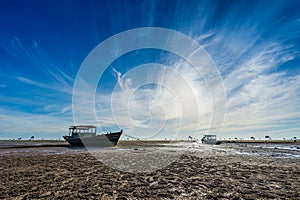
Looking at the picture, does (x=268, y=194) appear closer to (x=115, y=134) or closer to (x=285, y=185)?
(x=285, y=185)

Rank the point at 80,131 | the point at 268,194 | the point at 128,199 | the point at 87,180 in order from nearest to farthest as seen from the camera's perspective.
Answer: the point at 128,199 → the point at 268,194 → the point at 87,180 → the point at 80,131

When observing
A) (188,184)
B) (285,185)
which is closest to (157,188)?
(188,184)

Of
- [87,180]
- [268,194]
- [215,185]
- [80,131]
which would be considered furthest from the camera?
[80,131]

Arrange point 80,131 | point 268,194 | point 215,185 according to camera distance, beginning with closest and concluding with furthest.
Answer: point 268,194, point 215,185, point 80,131

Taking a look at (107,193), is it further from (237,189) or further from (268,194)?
(268,194)

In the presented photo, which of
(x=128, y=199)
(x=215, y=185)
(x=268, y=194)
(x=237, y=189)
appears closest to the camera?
(x=128, y=199)

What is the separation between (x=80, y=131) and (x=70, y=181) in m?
33.7

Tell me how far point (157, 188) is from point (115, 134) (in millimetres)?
34120

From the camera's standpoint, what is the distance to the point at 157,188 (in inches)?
269

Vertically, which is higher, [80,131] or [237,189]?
[80,131]

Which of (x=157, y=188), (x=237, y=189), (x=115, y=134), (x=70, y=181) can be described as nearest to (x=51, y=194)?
(x=70, y=181)

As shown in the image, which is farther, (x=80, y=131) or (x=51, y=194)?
(x=80, y=131)

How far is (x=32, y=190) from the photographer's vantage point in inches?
248

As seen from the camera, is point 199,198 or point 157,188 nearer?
point 199,198
